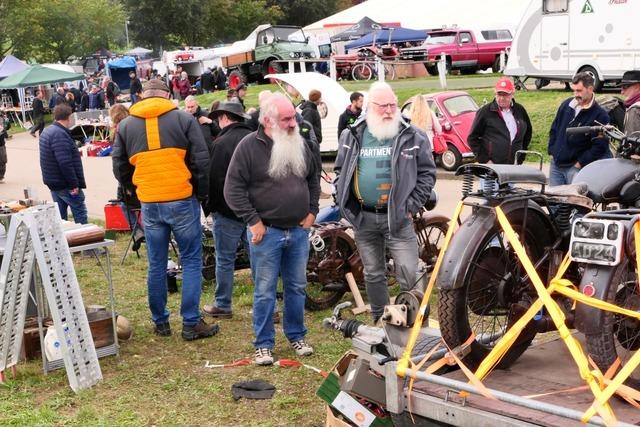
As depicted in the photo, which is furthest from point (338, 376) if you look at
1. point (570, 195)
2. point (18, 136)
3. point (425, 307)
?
point (18, 136)

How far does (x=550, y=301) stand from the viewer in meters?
4.15

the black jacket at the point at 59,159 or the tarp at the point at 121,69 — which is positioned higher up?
the black jacket at the point at 59,159

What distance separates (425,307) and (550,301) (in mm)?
690

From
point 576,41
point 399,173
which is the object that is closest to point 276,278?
point 399,173

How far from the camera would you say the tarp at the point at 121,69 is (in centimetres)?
4475

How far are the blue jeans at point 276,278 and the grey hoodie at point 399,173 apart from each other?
0.43m

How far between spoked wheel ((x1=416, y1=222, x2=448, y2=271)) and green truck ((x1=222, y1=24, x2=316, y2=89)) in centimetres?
2923

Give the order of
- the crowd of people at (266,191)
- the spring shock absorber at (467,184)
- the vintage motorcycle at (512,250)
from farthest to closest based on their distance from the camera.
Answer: the crowd of people at (266,191) < the spring shock absorber at (467,184) < the vintage motorcycle at (512,250)

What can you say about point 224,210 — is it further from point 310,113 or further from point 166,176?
point 310,113

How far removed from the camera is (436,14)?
4972cm

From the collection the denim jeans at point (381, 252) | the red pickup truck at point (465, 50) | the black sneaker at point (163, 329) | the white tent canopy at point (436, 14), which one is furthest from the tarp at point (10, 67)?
the denim jeans at point (381, 252)

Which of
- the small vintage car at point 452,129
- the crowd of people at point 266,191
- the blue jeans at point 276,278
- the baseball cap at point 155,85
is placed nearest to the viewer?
the crowd of people at point 266,191

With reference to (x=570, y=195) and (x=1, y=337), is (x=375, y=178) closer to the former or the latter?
(x=570, y=195)

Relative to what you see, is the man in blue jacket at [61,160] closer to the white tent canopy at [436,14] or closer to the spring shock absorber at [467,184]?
the spring shock absorber at [467,184]
